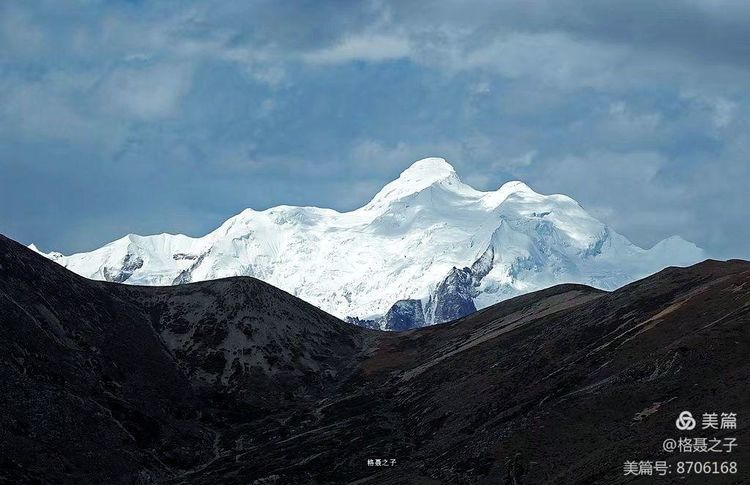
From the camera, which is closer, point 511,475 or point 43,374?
point 511,475

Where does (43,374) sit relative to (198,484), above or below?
above

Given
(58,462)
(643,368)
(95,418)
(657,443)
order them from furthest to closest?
(95,418), (58,462), (643,368), (657,443)

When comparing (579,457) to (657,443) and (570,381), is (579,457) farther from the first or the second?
(570,381)

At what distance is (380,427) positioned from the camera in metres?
199

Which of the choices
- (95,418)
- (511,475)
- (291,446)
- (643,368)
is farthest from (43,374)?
(643,368)

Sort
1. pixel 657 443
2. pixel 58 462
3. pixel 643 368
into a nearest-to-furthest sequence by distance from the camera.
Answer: pixel 657 443, pixel 643 368, pixel 58 462

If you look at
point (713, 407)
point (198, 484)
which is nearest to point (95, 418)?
point (198, 484)

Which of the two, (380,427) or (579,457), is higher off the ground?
(380,427)

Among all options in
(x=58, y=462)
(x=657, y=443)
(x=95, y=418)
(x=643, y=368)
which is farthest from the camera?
(x=95, y=418)

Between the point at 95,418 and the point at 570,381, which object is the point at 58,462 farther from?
the point at 570,381

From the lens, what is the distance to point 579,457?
141750 millimetres

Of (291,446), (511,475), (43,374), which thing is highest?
(43,374)

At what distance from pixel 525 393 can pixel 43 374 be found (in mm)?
87691

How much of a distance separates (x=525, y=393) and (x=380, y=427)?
33.6m
